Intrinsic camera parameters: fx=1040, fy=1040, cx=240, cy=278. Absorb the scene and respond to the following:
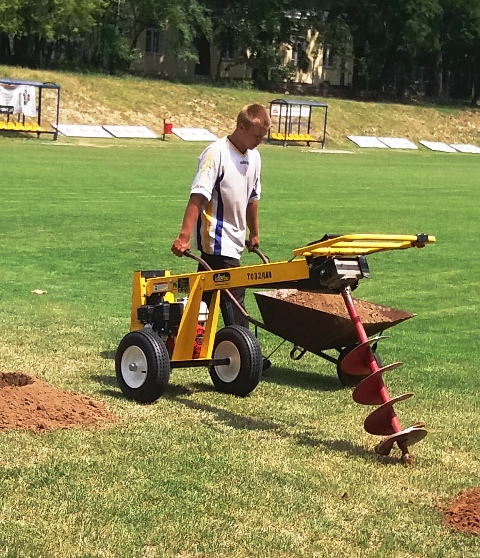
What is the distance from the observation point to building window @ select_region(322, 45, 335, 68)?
79.9 meters

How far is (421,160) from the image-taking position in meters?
51.0

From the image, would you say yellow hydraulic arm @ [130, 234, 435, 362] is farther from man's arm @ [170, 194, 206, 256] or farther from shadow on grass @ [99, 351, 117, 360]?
shadow on grass @ [99, 351, 117, 360]

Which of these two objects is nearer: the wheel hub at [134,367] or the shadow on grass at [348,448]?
the shadow on grass at [348,448]

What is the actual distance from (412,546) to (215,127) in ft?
174

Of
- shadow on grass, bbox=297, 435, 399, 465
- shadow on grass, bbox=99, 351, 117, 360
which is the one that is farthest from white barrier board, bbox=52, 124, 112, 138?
shadow on grass, bbox=297, 435, 399, 465

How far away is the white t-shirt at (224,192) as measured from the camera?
7.68 m

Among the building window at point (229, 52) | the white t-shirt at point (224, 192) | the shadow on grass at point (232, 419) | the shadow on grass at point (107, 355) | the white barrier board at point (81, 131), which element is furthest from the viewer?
the building window at point (229, 52)

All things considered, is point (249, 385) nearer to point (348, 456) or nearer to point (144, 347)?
point (144, 347)

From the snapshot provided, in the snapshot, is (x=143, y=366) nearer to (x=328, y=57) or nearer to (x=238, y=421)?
(x=238, y=421)

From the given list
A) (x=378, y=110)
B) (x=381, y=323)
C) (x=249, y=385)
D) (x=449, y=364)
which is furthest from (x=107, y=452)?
(x=378, y=110)

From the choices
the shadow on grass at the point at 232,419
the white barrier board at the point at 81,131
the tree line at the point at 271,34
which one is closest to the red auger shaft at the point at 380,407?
the shadow on grass at the point at 232,419

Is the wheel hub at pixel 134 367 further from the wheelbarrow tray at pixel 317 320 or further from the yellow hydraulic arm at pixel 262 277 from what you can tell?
the wheelbarrow tray at pixel 317 320

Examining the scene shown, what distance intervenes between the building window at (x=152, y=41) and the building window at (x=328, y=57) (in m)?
12.9

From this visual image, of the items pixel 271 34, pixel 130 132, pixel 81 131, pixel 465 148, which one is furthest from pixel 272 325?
pixel 271 34
